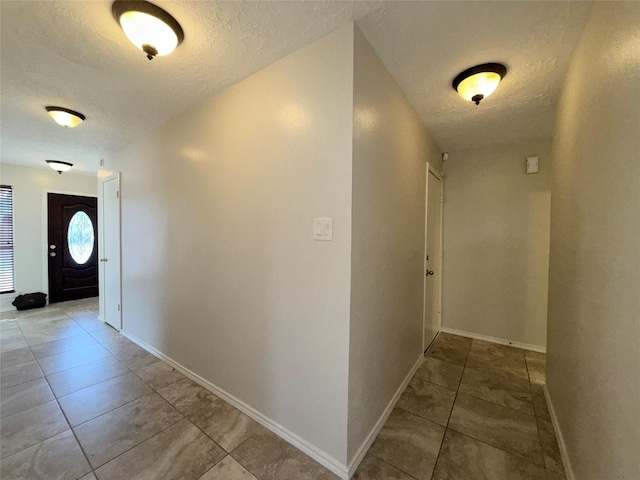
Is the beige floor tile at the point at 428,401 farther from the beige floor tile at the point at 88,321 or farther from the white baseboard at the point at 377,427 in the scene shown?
the beige floor tile at the point at 88,321

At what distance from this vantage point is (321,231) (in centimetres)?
143

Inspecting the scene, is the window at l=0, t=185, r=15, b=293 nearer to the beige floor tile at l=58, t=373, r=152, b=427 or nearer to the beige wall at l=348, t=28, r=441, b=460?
the beige floor tile at l=58, t=373, r=152, b=427

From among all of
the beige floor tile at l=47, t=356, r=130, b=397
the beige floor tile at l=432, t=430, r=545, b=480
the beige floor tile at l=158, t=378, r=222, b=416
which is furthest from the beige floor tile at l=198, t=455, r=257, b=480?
the beige floor tile at l=47, t=356, r=130, b=397

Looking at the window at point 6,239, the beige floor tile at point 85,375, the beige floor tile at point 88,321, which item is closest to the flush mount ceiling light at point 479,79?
the beige floor tile at point 85,375

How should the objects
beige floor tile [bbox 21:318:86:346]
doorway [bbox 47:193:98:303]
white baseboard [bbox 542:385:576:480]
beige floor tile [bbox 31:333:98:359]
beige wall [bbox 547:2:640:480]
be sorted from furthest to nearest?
doorway [bbox 47:193:98:303], beige floor tile [bbox 21:318:86:346], beige floor tile [bbox 31:333:98:359], white baseboard [bbox 542:385:576:480], beige wall [bbox 547:2:640:480]

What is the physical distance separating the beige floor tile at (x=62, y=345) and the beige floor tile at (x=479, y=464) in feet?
12.6

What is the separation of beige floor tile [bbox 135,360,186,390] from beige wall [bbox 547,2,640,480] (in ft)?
9.26

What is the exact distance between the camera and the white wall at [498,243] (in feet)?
9.53

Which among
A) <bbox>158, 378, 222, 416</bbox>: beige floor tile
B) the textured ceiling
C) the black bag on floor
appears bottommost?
<bbox>158, 378, 222, 416</bbox>: beige floor tile

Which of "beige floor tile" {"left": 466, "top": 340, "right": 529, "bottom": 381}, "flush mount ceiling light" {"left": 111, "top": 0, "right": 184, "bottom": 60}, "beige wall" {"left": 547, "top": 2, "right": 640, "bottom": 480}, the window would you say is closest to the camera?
"beige wall" {"left": 547, "top": 2, "right": 640, "bottom": 480}

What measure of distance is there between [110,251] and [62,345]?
1225 millimetres

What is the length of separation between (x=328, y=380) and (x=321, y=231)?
86 centimetres

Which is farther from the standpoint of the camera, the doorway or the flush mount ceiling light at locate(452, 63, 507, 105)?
the doorway

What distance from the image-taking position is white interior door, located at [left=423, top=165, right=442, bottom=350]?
2.78 meters
